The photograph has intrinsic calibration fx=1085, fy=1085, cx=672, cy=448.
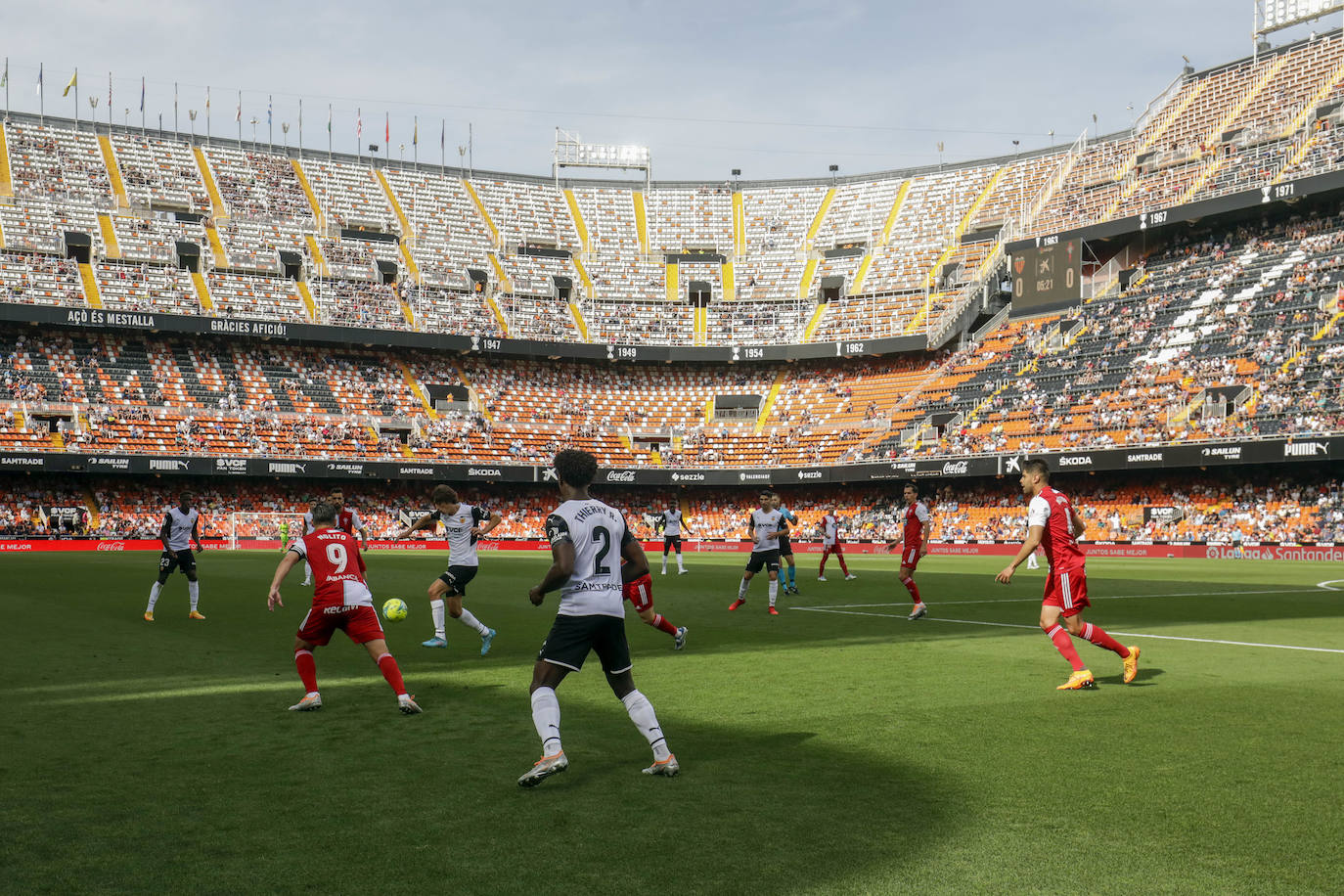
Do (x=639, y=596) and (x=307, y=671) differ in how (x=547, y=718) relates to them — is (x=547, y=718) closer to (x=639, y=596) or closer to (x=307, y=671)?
(x=307, y=671)

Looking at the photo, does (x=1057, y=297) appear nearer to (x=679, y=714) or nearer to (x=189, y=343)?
(x=189, y=343)

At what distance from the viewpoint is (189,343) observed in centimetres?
6444

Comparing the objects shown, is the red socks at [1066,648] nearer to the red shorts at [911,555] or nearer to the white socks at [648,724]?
the white socks at [648,724]

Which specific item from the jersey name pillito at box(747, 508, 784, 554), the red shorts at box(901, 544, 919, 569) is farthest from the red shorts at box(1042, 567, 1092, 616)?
the jersey name pillito at box(747, 508, 784, 554)

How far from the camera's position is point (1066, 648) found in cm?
1130

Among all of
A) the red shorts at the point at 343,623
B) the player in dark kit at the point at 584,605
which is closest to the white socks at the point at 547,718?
the player in dark kit at the point at 584,605

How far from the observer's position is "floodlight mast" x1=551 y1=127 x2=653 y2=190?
288 ft

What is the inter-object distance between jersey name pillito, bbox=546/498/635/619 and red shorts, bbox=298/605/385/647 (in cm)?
347

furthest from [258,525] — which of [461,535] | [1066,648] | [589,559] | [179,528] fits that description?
[589,559]

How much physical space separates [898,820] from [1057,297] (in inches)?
2420

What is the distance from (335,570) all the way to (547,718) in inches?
153

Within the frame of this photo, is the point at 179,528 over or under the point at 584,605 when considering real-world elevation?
under

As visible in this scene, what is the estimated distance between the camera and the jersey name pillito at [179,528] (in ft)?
65.3

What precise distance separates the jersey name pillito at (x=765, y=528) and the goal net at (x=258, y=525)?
3866 centimetres
